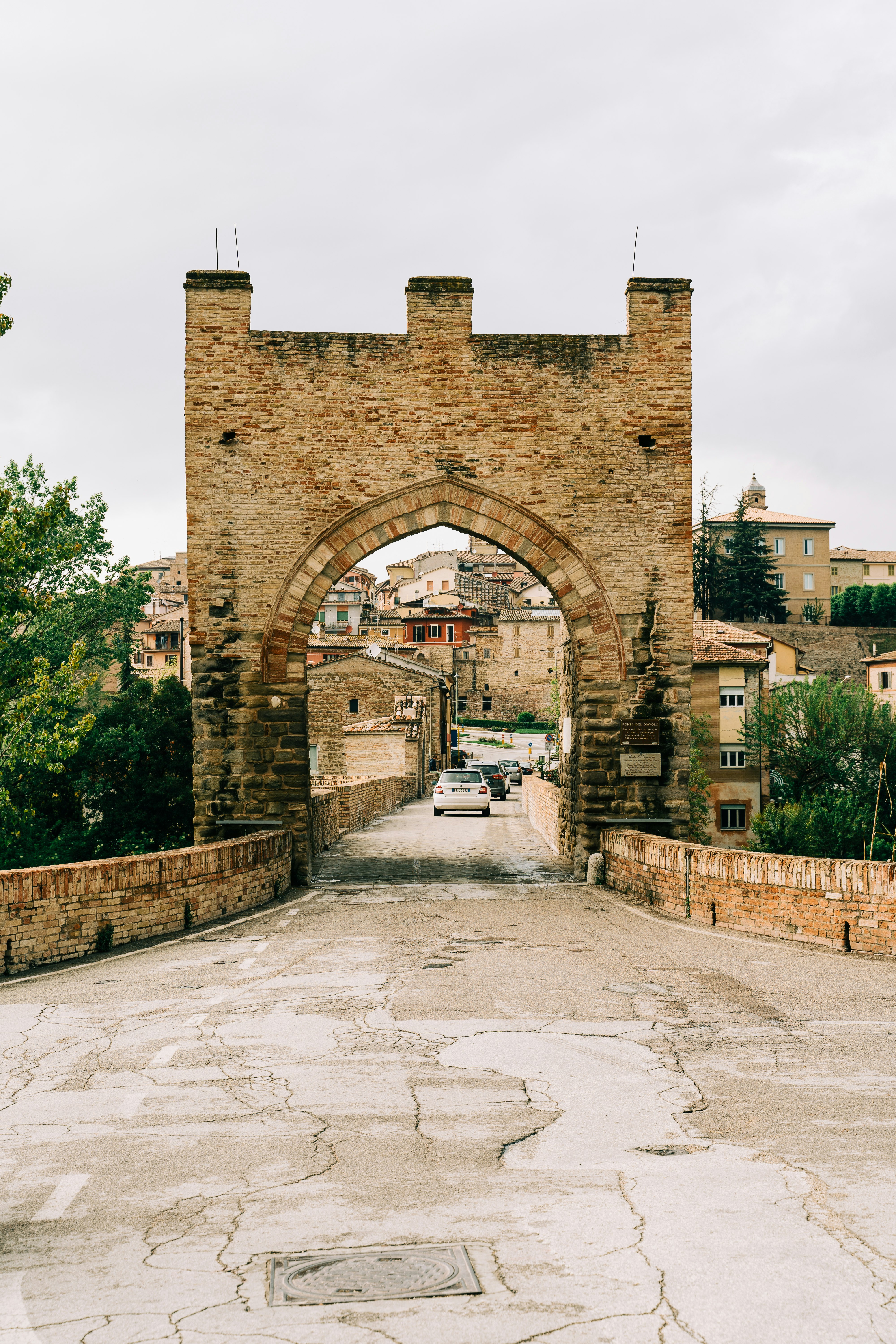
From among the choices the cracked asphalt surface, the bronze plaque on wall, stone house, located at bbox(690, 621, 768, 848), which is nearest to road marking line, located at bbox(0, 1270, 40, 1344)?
the cracked asphalt surface

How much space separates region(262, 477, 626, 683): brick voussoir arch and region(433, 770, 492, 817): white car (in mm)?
18628

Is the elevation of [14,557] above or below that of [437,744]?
above

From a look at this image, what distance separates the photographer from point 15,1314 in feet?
11.0

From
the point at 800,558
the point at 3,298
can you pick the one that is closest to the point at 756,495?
the point at 800,558

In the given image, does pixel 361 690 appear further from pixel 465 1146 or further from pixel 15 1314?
pixel 15 1314

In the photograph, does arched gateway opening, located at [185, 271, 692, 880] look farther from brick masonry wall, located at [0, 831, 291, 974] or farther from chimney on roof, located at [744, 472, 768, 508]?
chimney on roof, located at [744, 472, 768, 508]

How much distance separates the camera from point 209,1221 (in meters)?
4.04

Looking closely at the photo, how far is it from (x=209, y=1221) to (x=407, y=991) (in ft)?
14.6

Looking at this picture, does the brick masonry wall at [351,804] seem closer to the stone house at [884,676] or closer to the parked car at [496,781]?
the parked car at [496,781]

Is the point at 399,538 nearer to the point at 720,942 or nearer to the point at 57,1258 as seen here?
the point at 720,942

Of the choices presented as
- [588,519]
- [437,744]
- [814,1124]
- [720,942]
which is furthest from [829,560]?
[814,1124]

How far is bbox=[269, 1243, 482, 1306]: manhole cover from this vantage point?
136 inches

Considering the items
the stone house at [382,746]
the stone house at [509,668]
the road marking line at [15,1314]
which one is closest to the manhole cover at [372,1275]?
the road marking line at [15,1314]

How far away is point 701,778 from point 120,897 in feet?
112
